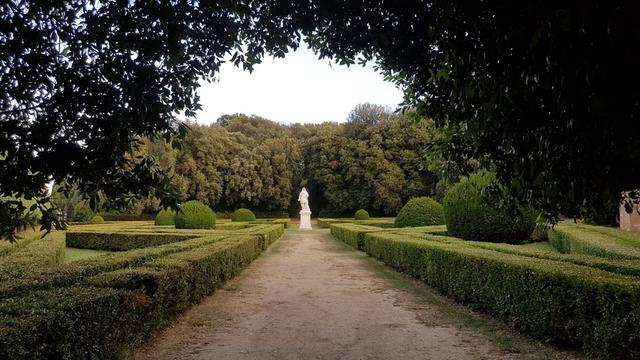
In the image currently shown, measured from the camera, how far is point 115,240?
1739 cm

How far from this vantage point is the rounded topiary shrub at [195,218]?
2378 centimetres

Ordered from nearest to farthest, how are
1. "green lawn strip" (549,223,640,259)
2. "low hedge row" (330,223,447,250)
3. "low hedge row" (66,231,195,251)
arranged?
"green lawn strip" (549,223,640,259), "low hedge row" (66,231,195,251), "low hedge row" (330,223,447,250)

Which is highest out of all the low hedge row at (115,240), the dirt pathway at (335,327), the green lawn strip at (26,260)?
the green lawn strip at (26,260)

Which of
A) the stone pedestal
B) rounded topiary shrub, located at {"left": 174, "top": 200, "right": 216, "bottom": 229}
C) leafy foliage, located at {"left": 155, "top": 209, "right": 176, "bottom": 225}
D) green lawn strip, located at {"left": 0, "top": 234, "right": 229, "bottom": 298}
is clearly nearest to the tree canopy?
green lawn strip, located at {"left": 0, "top": 234, "right": 229, "bottom": 298}

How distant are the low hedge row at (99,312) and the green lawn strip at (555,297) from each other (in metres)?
4.47

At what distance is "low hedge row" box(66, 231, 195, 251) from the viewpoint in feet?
53.2

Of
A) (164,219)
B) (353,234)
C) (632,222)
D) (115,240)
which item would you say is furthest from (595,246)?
(164,219)

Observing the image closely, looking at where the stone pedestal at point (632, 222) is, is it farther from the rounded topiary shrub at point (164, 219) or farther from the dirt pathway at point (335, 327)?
the rounded topiary shrub at point (164, 219)

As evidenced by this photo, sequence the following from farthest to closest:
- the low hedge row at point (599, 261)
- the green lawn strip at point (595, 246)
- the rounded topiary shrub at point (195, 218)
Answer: the rounded topiary shrub at point (195, 218)
the green lawn strip at point (595, 246)
the low hedge row at point (599, 261)

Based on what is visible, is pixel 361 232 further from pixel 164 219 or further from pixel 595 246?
pixel 164 219

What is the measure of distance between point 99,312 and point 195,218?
20.4 metres

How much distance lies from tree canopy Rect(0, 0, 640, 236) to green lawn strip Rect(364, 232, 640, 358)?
887mm

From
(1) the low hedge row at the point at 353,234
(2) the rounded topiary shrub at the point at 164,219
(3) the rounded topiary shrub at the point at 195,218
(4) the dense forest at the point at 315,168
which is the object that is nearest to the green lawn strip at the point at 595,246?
(1) the low hedge row at the point at 353,234

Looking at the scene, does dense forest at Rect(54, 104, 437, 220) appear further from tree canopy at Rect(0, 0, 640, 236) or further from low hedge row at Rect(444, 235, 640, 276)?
tree canopy at Rect(0, 0, 640, 236)
